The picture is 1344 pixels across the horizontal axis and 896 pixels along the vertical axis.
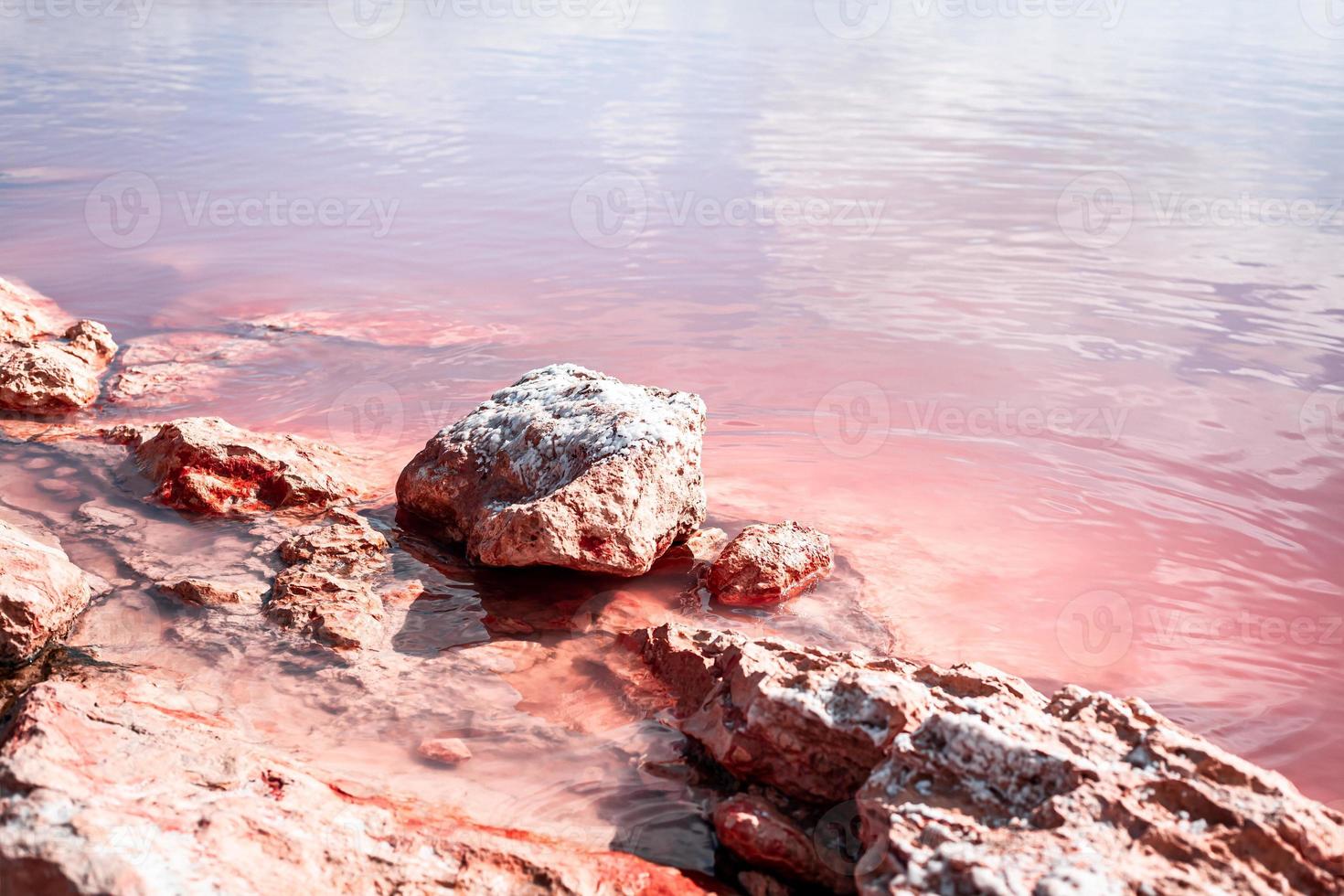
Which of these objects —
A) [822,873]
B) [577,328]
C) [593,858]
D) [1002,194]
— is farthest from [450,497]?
[1002,194]

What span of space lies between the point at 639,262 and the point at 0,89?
39.5 ft

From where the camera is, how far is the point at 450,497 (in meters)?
4.47

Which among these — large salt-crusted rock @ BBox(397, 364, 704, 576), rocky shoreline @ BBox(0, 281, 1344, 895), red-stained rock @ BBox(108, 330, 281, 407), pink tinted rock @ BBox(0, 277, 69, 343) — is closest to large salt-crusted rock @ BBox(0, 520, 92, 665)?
rocky shoreline @ BBox(0, 281, 1344, 895)

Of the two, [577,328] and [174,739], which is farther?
[577,328]

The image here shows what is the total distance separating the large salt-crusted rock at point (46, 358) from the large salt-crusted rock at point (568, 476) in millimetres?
2477

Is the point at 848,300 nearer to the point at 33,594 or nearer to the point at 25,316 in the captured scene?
the point at 25,316

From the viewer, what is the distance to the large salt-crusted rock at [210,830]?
2117mm

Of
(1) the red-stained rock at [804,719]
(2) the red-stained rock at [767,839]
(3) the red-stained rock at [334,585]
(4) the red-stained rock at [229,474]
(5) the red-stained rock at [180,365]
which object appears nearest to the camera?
(2) the red-stained rock at [767,839]

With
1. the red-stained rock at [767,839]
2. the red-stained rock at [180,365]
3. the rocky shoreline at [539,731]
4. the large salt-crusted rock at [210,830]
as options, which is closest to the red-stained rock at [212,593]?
the rocky shoreline at [539,731]

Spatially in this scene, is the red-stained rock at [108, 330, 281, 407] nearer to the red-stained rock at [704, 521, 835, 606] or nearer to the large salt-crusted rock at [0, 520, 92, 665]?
the large salt-crusted rock at [0, 520, 92, 665]

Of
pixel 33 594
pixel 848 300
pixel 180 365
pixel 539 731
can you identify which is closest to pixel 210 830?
pixel 539 731

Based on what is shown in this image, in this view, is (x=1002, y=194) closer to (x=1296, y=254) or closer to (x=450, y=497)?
(x=1296, y=254)

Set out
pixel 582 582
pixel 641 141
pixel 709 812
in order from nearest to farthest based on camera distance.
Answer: pixel 709 812 < pixel 582 582 < pixel 641 141

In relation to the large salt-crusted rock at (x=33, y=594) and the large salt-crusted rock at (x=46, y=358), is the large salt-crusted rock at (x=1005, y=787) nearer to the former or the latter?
the large salt-crusted rock at (x=33, y=594)
